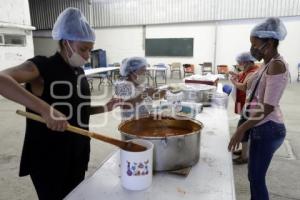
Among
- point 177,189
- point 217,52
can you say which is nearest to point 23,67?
point 177,189

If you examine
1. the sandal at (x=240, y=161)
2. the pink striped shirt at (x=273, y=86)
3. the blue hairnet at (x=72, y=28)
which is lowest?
the sandal at (x=240, y=161)

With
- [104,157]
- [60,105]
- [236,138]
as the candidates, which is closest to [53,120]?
[60,105]

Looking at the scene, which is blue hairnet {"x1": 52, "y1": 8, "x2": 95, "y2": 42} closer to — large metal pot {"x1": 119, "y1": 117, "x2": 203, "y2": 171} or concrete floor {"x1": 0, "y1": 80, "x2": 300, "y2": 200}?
large metal pot {"x1": 119, "y1": 117, "x2": 203, "y2": 171}

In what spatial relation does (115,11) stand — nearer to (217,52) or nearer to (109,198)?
(217,52)

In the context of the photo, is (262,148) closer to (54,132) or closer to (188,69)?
(54,132)

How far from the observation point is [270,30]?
1.19 meters

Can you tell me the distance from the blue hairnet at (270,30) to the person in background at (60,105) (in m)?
0.81

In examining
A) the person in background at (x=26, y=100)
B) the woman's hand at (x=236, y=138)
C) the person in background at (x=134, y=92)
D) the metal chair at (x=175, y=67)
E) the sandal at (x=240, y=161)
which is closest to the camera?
the person in background at (x=26, y=100)

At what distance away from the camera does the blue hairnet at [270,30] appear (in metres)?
1.17

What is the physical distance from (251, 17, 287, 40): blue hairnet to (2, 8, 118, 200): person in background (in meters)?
0.81

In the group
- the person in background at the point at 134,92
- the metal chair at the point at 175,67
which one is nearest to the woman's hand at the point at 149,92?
the person in background at the point at 134,92

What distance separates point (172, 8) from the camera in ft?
29.1

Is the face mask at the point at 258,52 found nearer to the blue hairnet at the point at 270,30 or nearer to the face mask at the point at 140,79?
the blue hairnet at the point at 270,30

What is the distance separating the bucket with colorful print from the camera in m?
0.78
